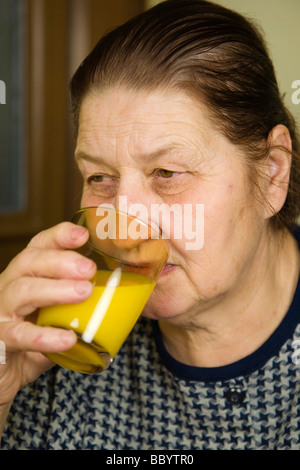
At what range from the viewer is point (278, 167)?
125 cm

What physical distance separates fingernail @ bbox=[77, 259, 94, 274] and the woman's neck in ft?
1.45

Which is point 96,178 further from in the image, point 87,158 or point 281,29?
point 281,29

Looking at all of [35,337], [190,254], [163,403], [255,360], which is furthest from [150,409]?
[35,337]

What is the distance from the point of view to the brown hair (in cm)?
113

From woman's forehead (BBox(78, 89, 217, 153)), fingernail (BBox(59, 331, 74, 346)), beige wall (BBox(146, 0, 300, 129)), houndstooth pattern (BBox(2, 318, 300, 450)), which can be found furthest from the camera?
beige wall (BBox(146, 0, 300, 129))

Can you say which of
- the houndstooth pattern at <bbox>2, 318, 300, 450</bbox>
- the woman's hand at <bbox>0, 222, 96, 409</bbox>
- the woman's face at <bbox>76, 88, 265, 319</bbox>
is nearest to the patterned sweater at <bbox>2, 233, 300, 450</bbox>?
the houndstooth pattern at <bbox>2, 318, 300, 450</bbox>

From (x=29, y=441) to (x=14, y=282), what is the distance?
53cm

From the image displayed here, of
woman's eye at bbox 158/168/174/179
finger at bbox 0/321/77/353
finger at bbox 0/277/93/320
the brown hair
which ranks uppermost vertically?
the brown hair

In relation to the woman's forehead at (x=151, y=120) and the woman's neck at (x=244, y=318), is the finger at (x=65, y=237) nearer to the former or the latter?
the woman's forehead at (x=151, y=120)

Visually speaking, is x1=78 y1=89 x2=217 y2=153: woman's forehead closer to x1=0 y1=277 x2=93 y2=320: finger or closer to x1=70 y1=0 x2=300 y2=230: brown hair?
x1=70 y1=0 x2=300 y2=230: brown hair

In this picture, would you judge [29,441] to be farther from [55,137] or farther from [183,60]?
[55,137]

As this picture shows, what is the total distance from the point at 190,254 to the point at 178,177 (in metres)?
0.15

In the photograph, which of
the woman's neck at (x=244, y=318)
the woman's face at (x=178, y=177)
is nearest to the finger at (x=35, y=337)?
the woman's face at (x=178, y=177)
